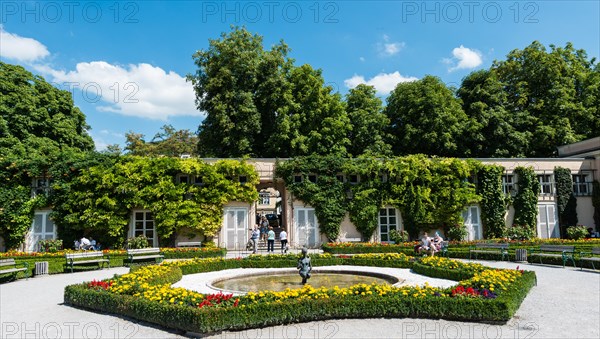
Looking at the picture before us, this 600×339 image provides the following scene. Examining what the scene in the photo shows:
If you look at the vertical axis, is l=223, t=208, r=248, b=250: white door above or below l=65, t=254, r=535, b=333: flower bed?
above

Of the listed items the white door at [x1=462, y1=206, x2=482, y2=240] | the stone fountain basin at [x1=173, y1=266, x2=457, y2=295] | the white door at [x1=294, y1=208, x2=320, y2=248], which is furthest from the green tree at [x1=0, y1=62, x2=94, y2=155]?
the white door at [x1=462, y1=206, x2=482, y2=240]

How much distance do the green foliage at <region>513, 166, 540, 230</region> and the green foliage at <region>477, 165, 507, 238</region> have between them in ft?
3.58

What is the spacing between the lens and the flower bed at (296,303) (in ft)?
28.4

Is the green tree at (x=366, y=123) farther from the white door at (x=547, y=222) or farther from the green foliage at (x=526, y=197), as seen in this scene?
the white door at (x=547, y=222)

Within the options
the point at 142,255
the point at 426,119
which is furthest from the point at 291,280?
the point at 426,119

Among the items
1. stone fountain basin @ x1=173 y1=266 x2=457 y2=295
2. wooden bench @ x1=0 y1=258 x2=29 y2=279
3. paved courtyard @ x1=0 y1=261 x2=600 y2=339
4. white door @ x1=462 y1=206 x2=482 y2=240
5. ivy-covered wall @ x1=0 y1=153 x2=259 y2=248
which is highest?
ivy-covered wall @ x1=0 y1=153 x2=259 y2=248

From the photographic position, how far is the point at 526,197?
2889 centimetres

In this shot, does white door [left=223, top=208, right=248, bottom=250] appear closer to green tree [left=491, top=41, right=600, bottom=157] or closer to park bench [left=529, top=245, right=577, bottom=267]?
park bench [left=529, top=245, right=577, bottom=267]

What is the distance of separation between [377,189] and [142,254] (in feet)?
48.7

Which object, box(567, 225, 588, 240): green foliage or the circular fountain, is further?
box(567, 225, 588, 240): green foliage

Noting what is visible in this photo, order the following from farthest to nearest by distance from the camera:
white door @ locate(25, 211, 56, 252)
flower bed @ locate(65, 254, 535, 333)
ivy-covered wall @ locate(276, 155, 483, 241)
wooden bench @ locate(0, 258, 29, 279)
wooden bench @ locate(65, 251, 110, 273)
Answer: ivy-covered wall @ locate(276, 155, 483, 241) < white door @ locate(25, 211, 56, 252) < wooden bench @ locate(65, 251, 110, 273) < wooden bench @ locate(0, 258, 29, 279) < flower bed @ locate(65, 254, 535, 333)

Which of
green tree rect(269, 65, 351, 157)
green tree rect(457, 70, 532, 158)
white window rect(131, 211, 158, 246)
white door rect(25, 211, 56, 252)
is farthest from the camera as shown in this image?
green tree rect(457, 70, 532, 158)

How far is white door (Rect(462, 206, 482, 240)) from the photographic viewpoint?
28406mm

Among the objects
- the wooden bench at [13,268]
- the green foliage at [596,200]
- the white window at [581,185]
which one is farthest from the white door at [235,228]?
the green foliage at [596,200]
